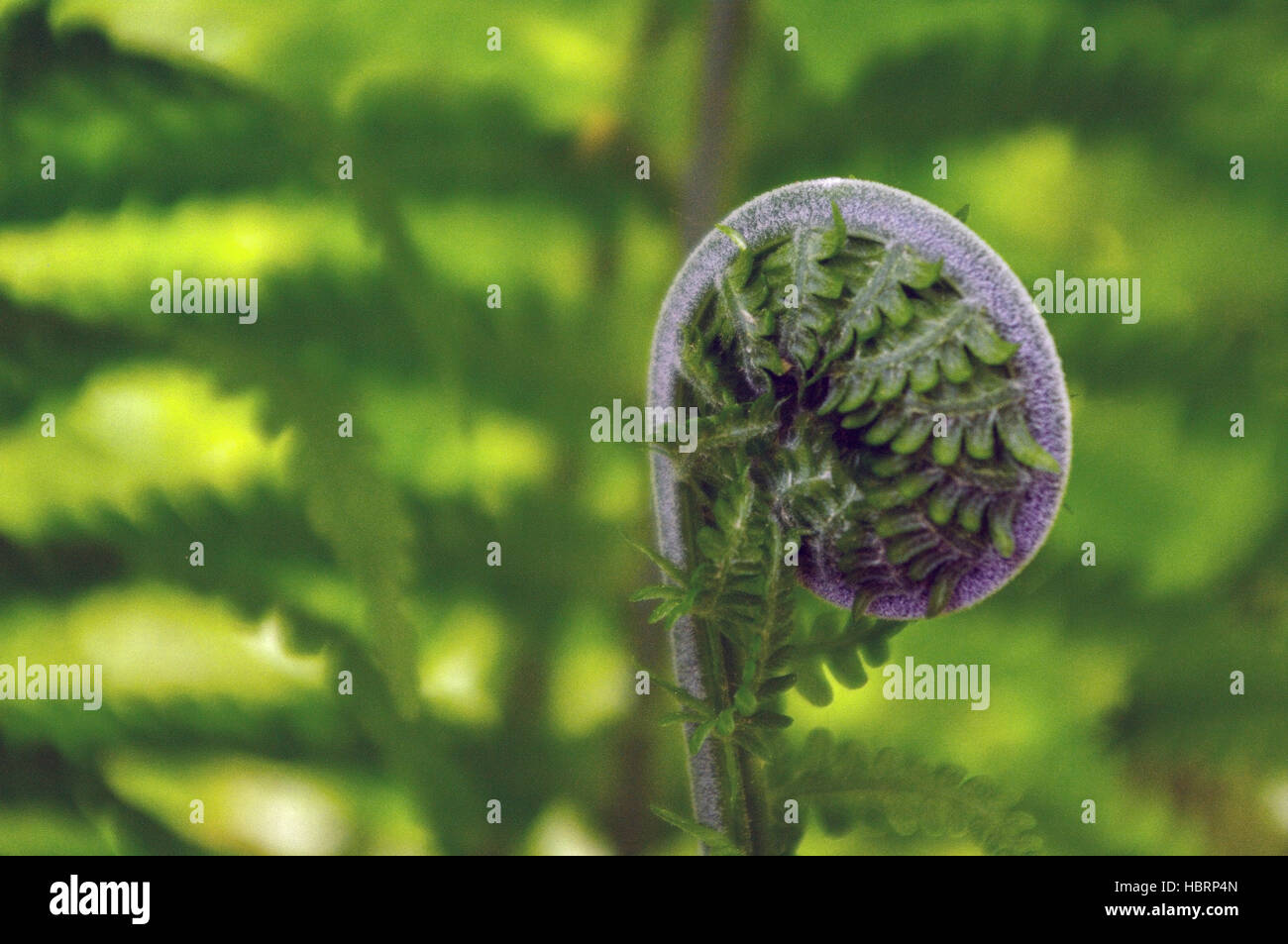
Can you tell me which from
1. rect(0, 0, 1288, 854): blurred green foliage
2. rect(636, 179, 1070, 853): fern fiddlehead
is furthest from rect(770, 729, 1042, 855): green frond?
rect(0, 0, 1288, 854): blurred green foliage

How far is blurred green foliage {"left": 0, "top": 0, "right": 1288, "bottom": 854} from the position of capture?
1268mm

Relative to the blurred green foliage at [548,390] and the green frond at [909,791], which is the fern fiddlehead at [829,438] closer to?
the green frond at [909,791]

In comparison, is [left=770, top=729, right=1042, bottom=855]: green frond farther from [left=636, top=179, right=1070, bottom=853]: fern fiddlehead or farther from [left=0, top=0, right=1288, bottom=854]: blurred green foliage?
[left=0, top=0, right=1288, bottom=854]: blurred green foliage

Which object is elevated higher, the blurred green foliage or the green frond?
the blurred green foliage

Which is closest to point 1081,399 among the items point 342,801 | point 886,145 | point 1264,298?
point 1264,298

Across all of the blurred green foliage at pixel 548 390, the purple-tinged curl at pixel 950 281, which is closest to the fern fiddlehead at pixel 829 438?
the purple-tinged curl at pixel 950 281

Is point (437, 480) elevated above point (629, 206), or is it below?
below

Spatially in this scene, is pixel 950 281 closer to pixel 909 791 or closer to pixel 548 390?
pixel 909 791

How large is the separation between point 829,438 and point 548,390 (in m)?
0.94

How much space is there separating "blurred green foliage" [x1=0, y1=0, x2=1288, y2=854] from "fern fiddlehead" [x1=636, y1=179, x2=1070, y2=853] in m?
0.76

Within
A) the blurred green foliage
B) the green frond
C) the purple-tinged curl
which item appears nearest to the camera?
the purple-tinged curl

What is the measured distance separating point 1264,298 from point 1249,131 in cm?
22

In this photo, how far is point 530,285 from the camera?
4.42ft
